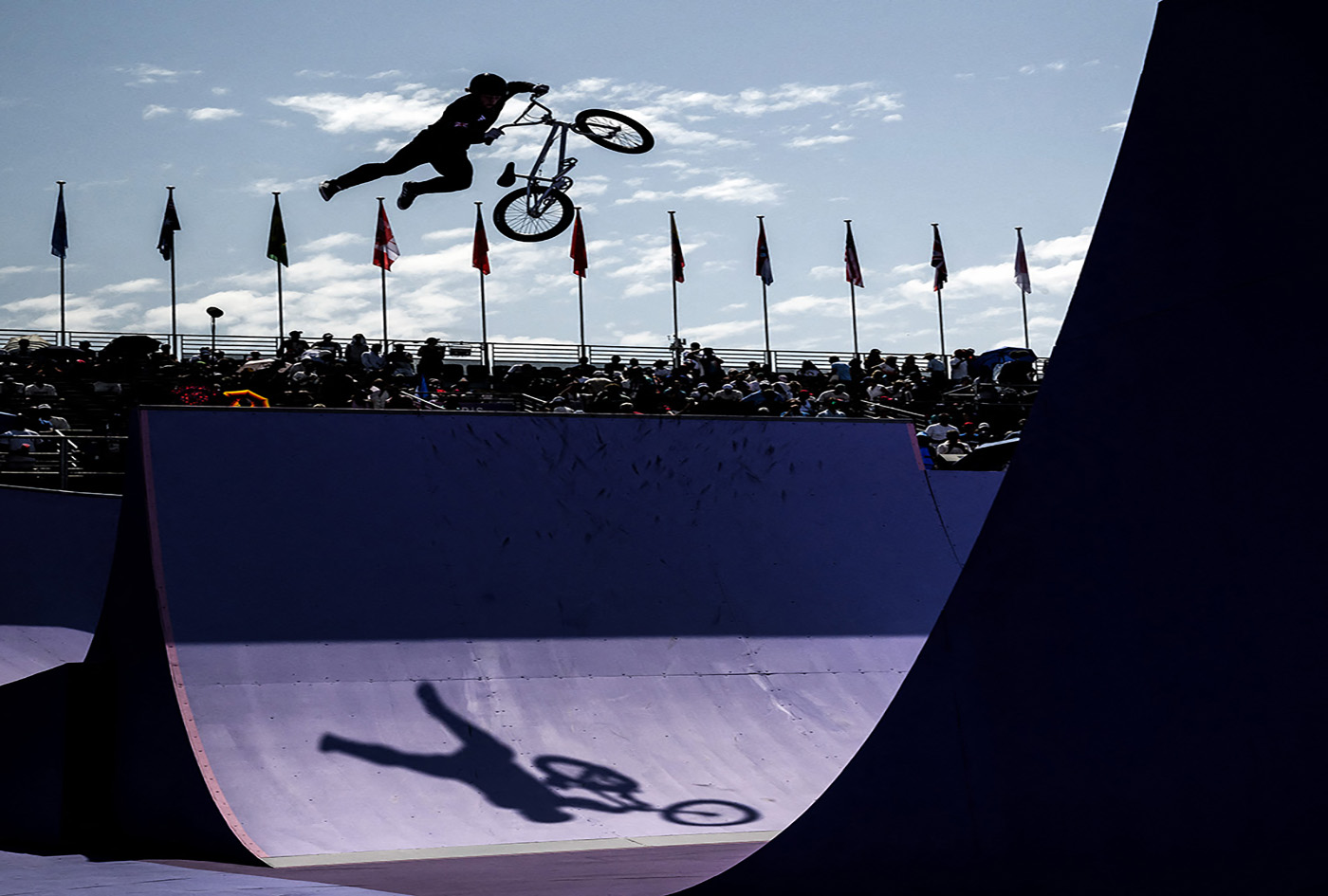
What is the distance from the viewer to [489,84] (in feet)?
35.2

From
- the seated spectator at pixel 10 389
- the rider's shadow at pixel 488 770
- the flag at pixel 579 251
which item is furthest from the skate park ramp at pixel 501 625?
the flag at pixel 579 251

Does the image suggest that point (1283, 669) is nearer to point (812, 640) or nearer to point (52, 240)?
point (812, 640)

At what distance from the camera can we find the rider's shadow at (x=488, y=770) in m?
7.30

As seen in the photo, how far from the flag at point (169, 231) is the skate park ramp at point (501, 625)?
983 inches

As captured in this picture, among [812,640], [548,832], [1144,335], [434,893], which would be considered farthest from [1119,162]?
[812,640]

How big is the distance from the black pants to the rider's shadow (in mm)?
5518

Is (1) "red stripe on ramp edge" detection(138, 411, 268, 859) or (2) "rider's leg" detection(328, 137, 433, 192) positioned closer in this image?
(1) "red stripe on ramp edge" detection(138, 411, 268, 859)

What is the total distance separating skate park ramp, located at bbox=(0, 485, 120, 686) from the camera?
12219 millimetres

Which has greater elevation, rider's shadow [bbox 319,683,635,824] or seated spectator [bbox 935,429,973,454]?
seated spectator [bbox 935,429,973,454]

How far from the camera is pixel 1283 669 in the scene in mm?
3473

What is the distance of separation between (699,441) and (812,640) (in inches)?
75.0

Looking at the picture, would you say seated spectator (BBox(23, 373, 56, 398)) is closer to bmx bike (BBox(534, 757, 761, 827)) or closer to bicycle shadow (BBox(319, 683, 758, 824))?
bicycle shadow (BBox(319, 683, 758, 824))

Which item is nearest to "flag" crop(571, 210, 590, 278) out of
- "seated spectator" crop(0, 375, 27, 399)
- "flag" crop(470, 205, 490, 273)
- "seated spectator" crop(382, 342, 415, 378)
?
"flag" crop(470, 205, 490, 273)

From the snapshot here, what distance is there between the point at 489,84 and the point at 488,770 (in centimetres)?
594
